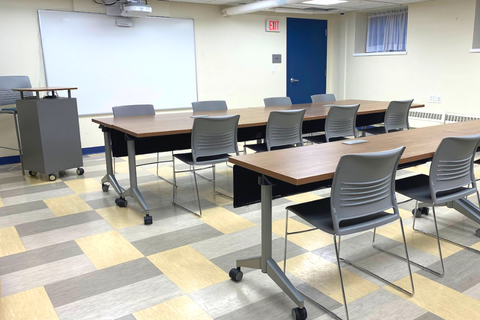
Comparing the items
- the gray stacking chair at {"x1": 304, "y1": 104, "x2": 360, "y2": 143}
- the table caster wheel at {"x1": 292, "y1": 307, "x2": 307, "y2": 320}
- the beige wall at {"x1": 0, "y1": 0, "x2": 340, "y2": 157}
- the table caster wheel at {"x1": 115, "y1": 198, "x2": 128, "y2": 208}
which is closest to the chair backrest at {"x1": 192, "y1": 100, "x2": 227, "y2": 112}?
the gray stacking chair at {"x1": 304, "y1": 104, "x2": 360, "y2": 143}

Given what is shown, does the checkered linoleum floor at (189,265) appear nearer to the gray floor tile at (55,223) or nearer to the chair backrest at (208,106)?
the gray floor tile at (55,223)

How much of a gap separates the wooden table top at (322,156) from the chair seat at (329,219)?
285 millimetres

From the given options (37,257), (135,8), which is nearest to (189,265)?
(37,257)

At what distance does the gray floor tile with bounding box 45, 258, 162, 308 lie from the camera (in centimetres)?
246

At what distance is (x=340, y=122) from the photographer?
4.60 metres

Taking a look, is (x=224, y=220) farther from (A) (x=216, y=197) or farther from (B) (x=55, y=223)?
(B) (x=55, y=223)

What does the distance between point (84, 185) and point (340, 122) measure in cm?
308

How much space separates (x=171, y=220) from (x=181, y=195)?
74 cm

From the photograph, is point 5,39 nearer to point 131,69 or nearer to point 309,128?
point 131,69

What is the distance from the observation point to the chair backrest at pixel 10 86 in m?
5.41

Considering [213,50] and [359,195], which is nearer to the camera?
[359,195]

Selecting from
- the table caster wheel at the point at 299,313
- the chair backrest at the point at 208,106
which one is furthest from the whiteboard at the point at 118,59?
the table caster wheel at the point at 299,313

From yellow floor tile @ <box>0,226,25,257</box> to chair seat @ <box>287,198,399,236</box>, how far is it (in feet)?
7.14

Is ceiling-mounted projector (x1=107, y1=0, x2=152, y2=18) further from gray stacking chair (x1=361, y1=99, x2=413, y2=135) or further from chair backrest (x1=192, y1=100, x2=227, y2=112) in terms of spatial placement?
gray stacking chair (x1=361, y1=99, x2=413, y2=135)
